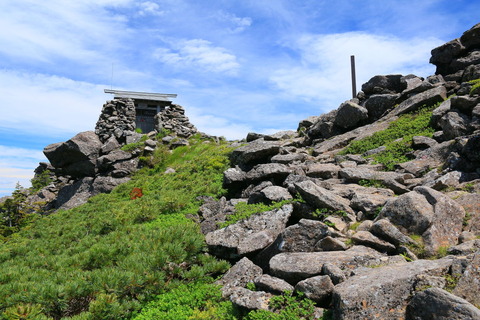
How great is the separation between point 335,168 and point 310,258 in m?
9.24

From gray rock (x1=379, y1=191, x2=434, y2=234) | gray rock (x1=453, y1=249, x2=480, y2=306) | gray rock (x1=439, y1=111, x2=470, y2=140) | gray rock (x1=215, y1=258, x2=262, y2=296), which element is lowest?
gray rock (x1=215, y1=258, x2=262, y2=296)

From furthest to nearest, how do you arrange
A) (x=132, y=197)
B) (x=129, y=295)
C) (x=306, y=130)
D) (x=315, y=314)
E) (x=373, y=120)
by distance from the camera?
(x=306, y=130)
(x=373, y=120)
(x=132, y=197)
(x=129, y=295)
(x=315, y=314)

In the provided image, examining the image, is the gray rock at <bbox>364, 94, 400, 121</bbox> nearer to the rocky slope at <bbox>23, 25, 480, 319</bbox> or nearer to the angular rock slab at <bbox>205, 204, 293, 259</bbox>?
the rocky slope at <bbox>23, 25, 480, 319</bbox>

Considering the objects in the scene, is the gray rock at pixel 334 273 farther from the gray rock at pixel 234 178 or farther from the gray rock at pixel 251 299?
the gray rock at pixel 234 178

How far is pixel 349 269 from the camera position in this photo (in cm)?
701

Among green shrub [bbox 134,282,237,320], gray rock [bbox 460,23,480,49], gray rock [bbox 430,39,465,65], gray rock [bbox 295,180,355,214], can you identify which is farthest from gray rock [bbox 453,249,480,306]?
gray rock [bbox 460,23,480,49]

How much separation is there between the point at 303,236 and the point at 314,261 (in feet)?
4.97

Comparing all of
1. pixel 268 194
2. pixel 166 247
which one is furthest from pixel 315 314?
pixel 268 194

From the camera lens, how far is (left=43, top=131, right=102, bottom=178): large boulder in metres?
32.6

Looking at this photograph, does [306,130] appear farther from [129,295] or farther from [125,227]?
[129,295]

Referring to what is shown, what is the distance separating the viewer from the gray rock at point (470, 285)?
5.17 metres

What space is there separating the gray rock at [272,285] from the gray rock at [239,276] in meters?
0.82

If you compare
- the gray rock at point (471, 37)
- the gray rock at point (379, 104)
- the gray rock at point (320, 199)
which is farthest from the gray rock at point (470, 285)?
the gray rock at point (471, 37)

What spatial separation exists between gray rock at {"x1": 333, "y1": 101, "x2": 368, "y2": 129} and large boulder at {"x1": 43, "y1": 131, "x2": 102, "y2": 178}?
25.5 meters
